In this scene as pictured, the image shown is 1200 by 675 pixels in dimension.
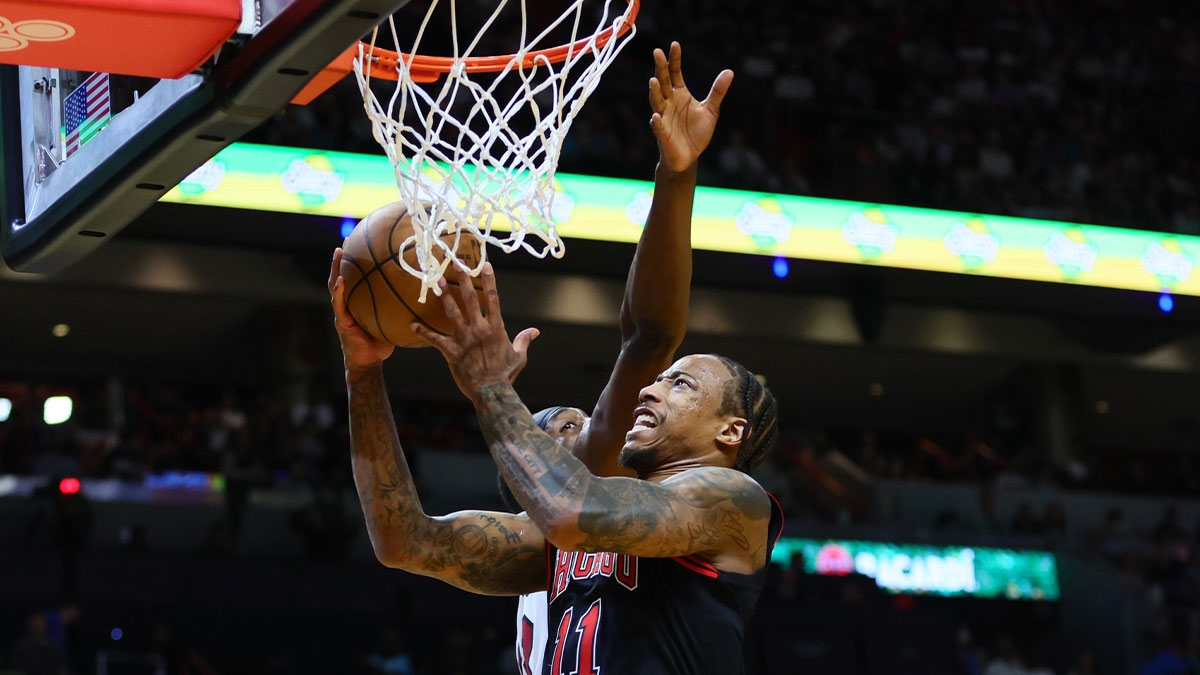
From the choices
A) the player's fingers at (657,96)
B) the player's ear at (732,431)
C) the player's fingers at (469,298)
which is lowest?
the player's ear at (732,431)

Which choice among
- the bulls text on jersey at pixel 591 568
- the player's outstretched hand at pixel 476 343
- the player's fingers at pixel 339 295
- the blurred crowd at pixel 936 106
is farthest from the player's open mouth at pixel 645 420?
the blurred crowd at pixel 936 106

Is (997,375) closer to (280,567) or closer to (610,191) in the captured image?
(610,191)

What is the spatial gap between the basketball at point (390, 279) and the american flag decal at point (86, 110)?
0.55m

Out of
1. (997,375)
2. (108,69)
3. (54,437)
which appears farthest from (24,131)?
(997,375)

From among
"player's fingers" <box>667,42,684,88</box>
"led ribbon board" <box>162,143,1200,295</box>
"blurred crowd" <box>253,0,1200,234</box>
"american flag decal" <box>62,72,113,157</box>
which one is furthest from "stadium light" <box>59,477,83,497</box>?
"player's fingers" <box>667,42,684,88</box>

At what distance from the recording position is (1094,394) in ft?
61.4

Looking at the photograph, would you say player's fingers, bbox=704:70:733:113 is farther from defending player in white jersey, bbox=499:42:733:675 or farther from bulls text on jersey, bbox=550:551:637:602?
bulls text on jersey, bbox=550:551:637:602

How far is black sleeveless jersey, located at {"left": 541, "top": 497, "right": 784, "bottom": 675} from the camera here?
2.85 meters

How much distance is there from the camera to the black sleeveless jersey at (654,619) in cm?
285

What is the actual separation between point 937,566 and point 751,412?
1099 cm

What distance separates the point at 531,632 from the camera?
3896 millimetres

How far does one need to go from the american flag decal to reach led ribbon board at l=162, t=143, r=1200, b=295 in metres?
Result: 8.54

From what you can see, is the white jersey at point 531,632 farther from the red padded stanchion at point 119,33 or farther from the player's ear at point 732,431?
the red padded stanchion at point 119,33

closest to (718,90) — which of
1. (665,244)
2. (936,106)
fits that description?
(665,244)
